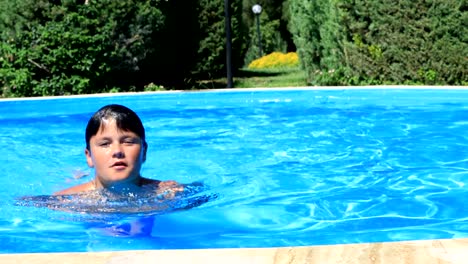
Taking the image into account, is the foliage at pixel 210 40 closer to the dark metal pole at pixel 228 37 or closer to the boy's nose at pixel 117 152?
the dark metal pole at pixel 228 37

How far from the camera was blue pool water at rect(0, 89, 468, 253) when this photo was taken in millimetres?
4824

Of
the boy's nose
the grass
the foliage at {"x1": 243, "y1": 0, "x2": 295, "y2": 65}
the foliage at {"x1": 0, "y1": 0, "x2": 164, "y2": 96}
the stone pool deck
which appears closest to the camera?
the stone pool deck

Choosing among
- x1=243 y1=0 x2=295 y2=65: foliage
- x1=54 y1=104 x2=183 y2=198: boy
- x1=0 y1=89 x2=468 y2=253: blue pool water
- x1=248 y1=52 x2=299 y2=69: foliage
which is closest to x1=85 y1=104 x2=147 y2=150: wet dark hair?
x1=54 y1=104 x2=183 y2=198: boy

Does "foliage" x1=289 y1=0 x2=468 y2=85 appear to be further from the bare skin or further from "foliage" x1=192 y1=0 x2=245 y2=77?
the bare skin

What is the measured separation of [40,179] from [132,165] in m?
2.64

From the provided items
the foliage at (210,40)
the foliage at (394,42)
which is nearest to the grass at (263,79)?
the foliage at (210,40)

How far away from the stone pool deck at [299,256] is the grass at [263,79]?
47.6 ft

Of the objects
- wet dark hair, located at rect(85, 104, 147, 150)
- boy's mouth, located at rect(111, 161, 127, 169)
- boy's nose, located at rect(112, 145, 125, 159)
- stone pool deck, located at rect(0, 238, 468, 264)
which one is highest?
wet dark hair, located at rect(85, 104, 147, 150)

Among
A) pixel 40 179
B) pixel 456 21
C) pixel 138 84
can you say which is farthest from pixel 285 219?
pixel 138 84

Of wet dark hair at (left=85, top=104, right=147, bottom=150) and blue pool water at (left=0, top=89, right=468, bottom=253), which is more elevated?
wet dark hair at (left=85, top=104, right=147, bottom=150)

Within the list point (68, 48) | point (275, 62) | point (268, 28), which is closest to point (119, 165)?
point (68, 48)

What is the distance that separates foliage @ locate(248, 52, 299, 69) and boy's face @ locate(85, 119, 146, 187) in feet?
66.1

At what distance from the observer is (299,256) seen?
2943 mm

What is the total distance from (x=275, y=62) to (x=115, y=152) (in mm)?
20764
